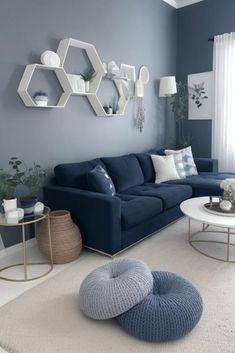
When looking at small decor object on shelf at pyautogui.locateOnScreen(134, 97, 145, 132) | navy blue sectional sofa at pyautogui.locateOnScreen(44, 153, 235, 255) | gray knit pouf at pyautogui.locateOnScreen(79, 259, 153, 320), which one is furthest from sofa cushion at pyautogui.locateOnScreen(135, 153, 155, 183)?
gray knit pouf at pyautogui.locateOnScreen(79, 259, 153, 320)

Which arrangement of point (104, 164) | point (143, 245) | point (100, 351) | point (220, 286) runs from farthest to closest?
point (104, 164) → point (143, 245) → point (220, 286) → point (100, 351)

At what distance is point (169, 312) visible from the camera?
1578 millimetres

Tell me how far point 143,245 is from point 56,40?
7.52 feet

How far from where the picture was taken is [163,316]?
157 cm

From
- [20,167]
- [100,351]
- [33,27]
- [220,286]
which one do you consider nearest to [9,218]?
[20,167]

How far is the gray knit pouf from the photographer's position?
1644 millimetres

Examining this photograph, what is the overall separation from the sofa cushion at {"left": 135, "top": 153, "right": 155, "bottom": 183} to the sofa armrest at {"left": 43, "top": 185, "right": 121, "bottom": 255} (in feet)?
4.65

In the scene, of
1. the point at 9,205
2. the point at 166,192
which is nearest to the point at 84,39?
the point at 166,192

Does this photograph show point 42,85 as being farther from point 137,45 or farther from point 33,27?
point 137,45

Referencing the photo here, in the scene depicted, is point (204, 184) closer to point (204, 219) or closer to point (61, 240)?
point (204, 219)

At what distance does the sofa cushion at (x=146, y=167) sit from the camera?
3973mm

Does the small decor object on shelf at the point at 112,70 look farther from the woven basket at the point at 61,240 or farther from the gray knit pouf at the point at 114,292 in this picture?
the gray knit pouf at the point at 114,292

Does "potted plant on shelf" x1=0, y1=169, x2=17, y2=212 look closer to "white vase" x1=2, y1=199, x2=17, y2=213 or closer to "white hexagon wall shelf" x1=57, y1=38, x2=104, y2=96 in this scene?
"white vase" x1=2, y1=199, x2=17, y2=213

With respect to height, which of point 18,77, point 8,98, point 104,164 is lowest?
point 104,164
